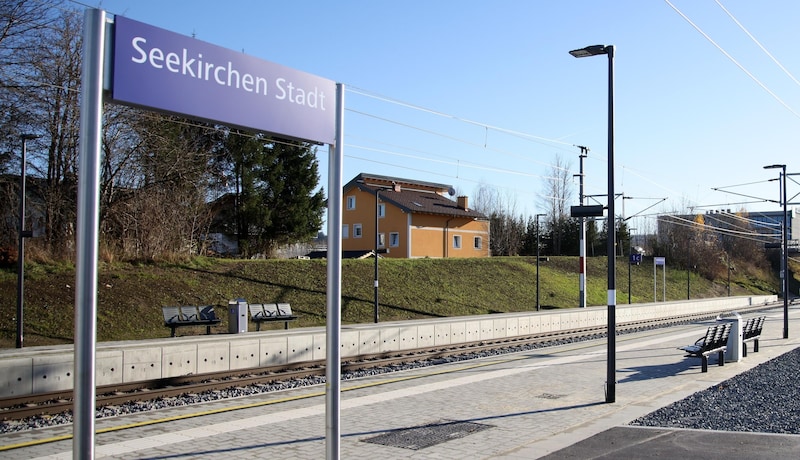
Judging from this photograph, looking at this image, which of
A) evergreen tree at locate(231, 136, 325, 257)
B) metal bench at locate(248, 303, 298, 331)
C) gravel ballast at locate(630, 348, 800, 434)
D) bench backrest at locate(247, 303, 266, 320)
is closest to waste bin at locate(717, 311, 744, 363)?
gravel ballast at locate(630, 348, 800, 434)

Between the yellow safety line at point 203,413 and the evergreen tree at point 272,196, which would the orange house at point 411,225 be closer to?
the evergreen tree at point 272,196

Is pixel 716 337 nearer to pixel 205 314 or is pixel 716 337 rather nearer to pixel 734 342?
pixel 734 342

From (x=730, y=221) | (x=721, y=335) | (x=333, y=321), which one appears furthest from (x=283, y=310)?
(x=730, y=221)

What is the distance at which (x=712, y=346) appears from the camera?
16188mm

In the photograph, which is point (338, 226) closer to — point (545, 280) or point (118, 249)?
point (118, 249)

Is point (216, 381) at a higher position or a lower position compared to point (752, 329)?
lower

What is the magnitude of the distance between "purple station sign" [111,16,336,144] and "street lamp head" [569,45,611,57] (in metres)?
7.73

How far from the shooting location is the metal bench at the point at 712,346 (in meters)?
15.4

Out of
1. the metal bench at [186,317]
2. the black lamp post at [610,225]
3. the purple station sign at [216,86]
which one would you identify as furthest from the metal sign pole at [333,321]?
the metal bench at [186,317]

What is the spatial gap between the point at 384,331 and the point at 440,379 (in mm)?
5375

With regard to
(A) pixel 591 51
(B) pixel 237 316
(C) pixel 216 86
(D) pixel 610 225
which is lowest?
(B) pixel 237 316

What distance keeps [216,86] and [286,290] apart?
2573 cm

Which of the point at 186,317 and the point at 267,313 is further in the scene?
the point at 267,313

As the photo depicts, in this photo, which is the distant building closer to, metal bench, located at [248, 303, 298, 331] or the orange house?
the orange house
